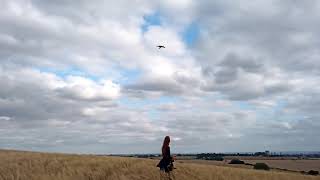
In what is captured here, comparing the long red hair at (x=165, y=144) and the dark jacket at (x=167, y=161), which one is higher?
the long red hair at (x=165, y=144)

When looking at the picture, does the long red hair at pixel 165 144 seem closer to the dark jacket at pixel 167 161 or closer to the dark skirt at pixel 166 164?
the dark jacket at pixel 167 161

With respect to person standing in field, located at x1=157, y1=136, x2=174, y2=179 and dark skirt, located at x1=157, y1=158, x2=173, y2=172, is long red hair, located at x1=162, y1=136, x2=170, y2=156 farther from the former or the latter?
dark skirt, located at x1=157, y1=158, x2=173, y2=172

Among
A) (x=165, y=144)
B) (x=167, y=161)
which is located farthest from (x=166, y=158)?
(x=165, y=144)

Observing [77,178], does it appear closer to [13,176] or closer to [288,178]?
[13,176]

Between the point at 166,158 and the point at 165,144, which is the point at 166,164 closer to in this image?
the point at 166,158

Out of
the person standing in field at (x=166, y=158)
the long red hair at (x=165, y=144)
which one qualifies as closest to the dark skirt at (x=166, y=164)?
the person standing in field at (x=166, y=158)

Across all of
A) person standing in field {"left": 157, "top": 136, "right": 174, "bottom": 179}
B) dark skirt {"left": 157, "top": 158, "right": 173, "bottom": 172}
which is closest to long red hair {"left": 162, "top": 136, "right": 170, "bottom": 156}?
person standing in field {"left": 157, "top": 136, "right": 174, "bottom": 179}

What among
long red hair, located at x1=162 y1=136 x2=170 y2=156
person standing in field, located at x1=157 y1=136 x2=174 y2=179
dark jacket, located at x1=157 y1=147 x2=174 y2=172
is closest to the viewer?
long red hair, located at x1=162 y1=136 x2=170 y2=156

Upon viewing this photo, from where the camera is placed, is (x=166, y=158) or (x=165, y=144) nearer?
(x=165, y=144)

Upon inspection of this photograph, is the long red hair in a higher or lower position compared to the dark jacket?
higher

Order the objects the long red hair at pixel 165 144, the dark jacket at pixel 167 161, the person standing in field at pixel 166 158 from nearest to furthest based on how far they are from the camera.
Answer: the long red hair at pixel 165 144
the person standing in field at pixel 166 158
the dark jacket at pixel 167 161

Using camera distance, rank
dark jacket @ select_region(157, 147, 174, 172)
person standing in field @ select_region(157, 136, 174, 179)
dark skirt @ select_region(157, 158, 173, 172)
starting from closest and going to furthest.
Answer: person standing in field @ select_region(157, 136, 174, 179)
dark jacket @ select_region(157, 147, 174, 172)
dark skirt @ select_region(157, 158, 173, 172)

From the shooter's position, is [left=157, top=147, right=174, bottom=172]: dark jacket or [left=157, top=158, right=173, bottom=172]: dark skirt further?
[left=157, top=158, right=173, bottom=172]: dark skirt

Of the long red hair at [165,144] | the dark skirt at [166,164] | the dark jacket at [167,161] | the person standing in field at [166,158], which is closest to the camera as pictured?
the long red hair at [165,144]
